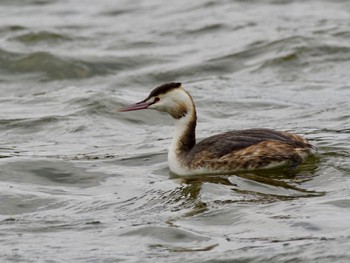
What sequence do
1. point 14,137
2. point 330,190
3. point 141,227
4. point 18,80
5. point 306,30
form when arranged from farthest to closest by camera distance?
point 306,30 → point 18,80 → point 14,137 → point 330,190 → point 141,227

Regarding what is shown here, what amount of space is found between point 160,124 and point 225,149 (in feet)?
11.2

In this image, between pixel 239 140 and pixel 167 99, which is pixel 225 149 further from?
pixel 167 99

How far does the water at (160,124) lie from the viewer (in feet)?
29.0

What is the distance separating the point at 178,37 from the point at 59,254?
12.5m

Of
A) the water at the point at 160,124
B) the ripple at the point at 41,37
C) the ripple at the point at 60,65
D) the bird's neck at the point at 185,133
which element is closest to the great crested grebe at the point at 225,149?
the bird's neck at the point at 185,133

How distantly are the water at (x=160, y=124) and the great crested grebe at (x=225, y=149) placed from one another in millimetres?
137

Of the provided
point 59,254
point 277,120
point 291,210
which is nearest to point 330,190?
point 291,210

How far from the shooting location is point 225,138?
1120 cm

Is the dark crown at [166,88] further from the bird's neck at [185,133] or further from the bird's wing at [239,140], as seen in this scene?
the bird's wing at [239,140]

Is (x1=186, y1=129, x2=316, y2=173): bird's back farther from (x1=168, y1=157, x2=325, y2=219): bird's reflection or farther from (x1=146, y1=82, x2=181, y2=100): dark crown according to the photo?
(x1=146, y1=82, x2=181, y2=100): dark crown

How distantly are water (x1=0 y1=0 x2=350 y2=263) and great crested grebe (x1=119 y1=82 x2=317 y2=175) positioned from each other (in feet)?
0.45

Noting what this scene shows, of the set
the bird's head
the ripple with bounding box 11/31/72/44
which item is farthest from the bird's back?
the ripple with bounding box 11/31/72/44

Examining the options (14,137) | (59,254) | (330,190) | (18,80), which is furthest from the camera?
(18,80)

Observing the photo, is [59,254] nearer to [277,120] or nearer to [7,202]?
[7,202]
